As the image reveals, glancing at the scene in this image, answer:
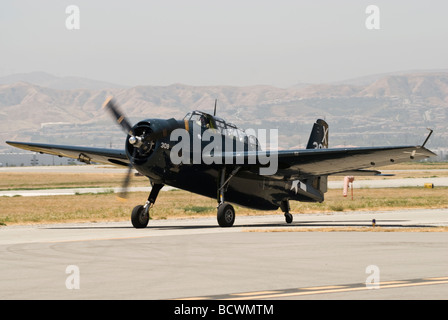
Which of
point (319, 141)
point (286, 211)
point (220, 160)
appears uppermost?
point (319, 141)

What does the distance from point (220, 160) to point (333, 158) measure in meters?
3.97

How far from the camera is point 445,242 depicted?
18.1 m

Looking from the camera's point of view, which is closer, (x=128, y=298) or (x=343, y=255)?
(x=128, y=298)

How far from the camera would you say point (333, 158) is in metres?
25.3

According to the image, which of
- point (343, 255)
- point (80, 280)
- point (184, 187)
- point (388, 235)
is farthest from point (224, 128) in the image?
point (80, 280)

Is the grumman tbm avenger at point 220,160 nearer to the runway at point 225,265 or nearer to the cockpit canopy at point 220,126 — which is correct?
the cockpit canopy at point 220,126

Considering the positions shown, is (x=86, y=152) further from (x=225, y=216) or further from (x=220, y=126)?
(x=225, y=216)

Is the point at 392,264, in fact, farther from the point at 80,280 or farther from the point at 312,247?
the point at 80,280

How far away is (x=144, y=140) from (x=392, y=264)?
11922mm

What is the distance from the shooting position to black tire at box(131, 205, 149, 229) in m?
25.8

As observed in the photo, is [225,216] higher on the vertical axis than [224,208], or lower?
lower

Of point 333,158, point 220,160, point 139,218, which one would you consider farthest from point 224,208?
point 333,158

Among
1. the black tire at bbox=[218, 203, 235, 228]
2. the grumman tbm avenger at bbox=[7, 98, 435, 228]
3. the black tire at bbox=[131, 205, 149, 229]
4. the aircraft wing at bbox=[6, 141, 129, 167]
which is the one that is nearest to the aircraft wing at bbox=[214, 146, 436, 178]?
the grumman tbm avenger at bbox=[7, 98, 435, 228]
